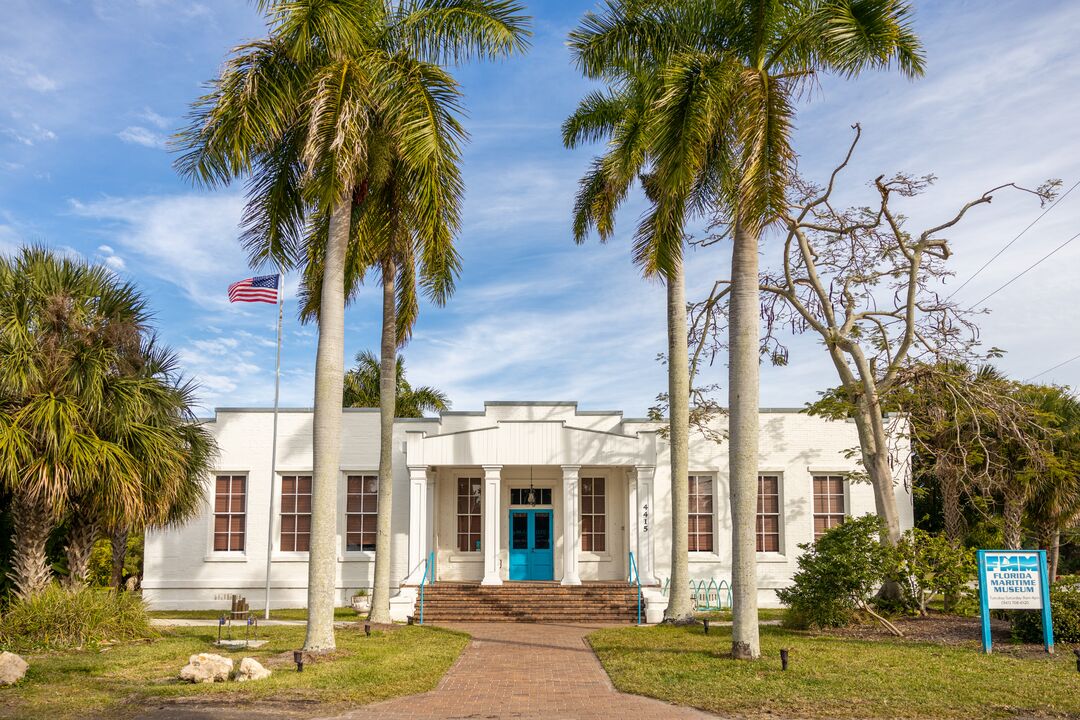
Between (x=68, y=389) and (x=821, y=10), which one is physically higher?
(x=821, y=10)

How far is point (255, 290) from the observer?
19.9 metres

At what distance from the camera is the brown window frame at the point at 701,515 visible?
2261 centimetres

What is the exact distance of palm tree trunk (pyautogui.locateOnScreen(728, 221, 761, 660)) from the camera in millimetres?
12648

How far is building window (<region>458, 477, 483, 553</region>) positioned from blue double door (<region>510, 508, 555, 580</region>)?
951 mm

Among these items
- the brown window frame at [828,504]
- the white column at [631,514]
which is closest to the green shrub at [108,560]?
the white column at [631,514]

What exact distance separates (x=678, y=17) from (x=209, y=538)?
56.2 feet

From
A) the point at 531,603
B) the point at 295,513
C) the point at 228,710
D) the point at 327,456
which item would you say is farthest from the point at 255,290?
the point at 228,710

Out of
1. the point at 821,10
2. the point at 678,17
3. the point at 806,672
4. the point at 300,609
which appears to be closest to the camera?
the point at 806,672

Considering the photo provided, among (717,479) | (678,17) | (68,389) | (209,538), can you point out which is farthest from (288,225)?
(717,479)

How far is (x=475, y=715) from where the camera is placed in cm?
950

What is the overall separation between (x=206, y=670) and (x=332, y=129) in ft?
26.0

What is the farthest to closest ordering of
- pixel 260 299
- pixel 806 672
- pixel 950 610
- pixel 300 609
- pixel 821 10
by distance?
1. pixel 300 609
2. pixel 260 299
3. pixel 950 610
4. pixel 821 10
5. pixel 806 672

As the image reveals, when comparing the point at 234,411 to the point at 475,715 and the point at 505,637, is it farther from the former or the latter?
the point at 475,715

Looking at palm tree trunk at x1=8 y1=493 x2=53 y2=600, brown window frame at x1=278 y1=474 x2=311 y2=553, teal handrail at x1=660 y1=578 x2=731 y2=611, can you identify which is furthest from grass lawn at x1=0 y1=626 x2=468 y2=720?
teal handrail at x1=660 y1=578 x2=731 y2=611
